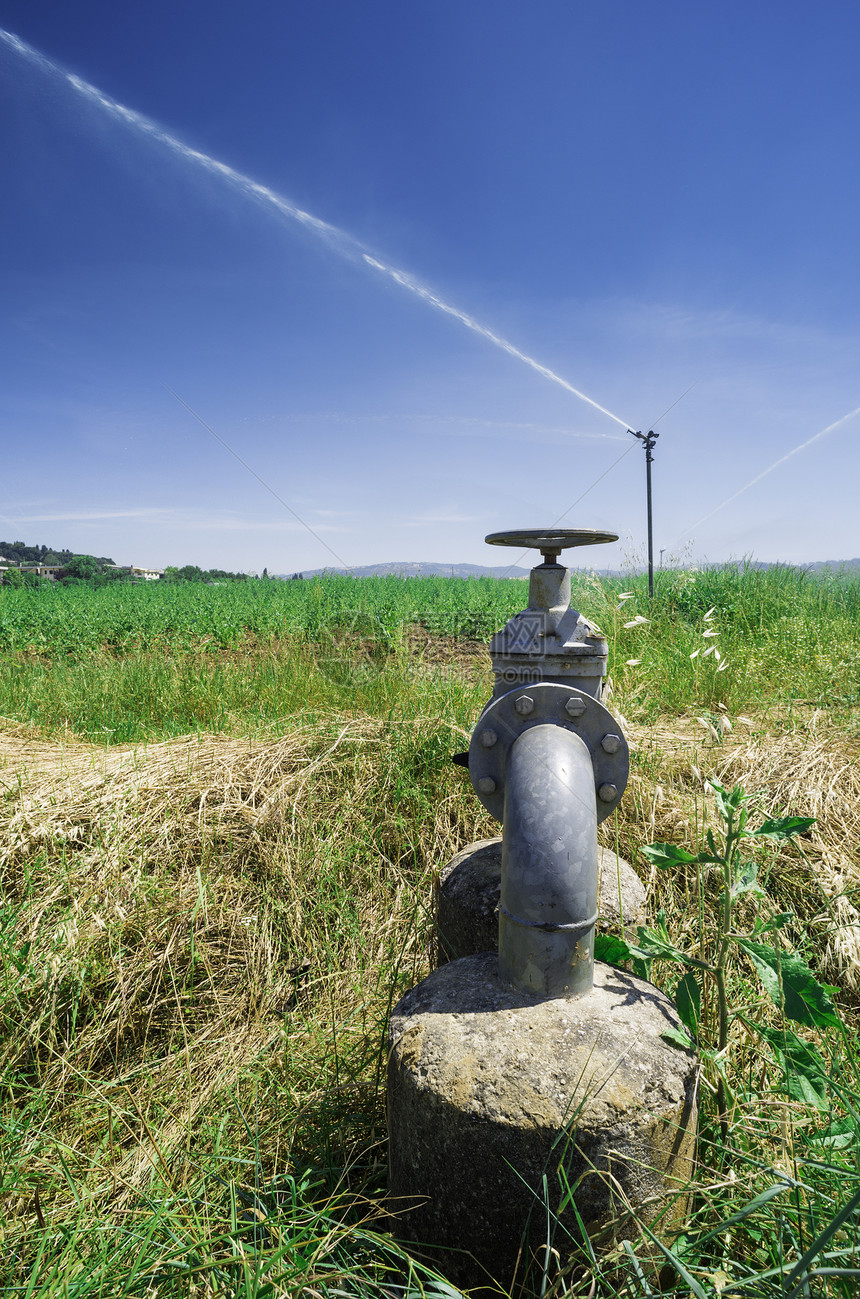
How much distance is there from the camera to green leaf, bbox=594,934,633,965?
4.57 feet

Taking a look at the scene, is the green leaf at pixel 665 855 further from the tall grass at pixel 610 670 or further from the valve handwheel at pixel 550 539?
the tall grass at pixel 610 670

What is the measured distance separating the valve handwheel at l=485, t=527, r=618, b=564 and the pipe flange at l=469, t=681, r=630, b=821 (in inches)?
13.5

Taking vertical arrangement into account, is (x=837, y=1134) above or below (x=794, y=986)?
below

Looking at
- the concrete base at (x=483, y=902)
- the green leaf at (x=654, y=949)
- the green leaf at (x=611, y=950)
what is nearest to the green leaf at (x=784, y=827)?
the green leaf at (x=654, y=949)

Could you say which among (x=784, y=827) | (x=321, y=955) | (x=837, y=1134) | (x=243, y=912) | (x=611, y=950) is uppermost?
(x=784, y=827)

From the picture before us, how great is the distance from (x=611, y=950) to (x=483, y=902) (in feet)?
1.35

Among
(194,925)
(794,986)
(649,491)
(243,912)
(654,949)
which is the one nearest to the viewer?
(794,986)

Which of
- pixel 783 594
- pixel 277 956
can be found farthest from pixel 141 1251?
pixel 783 594

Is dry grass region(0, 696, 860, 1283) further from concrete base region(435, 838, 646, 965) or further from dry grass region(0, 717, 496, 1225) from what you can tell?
concrete base region(435, 838, 646, 965)

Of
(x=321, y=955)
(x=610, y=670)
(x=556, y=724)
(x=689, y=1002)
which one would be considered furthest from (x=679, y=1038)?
(x=610, y=670)

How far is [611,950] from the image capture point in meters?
1.42

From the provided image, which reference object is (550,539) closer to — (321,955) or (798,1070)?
(798,1070)

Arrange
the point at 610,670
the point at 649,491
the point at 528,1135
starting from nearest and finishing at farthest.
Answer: the point at 528,1135 → the point at 610,670 → the point at 649,491

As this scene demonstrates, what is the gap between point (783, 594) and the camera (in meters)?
7.02
